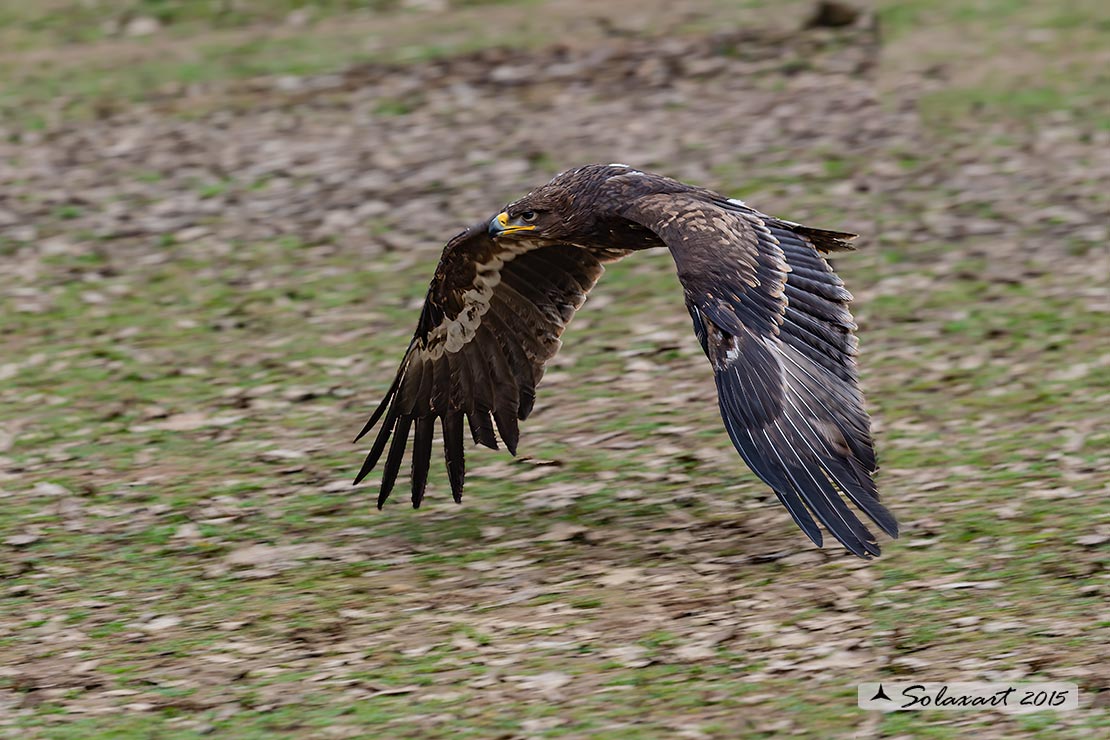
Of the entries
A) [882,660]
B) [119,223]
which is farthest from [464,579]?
[119,223]

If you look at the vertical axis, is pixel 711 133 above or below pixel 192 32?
below

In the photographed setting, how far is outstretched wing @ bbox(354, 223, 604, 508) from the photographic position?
750 centimetres

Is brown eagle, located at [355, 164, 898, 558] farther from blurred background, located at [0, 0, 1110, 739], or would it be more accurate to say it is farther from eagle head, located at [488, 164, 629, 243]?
blurred background, located at [0, 0, 1110, 739]

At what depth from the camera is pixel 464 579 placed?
676 centimetres

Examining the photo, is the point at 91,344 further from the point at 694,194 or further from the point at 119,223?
the point at 694,194

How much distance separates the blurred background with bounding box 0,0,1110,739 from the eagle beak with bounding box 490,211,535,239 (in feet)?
4.29

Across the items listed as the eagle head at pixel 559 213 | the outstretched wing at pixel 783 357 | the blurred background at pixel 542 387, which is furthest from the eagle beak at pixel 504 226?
the blurred background at pixel 542 387

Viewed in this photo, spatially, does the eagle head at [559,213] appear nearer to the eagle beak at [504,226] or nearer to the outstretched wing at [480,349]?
the eagle beak at [504,226]

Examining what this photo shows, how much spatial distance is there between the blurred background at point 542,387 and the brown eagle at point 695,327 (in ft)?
1.63

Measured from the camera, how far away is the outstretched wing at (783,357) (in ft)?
19.0

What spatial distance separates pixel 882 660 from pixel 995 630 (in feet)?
1.56

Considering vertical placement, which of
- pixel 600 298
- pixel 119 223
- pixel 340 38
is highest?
pixel 340 38

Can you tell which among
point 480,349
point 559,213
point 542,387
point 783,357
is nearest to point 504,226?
point 559,213

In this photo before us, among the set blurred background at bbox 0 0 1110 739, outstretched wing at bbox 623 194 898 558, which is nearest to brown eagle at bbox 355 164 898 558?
outstretched wing at bbox 623 194 898 558
